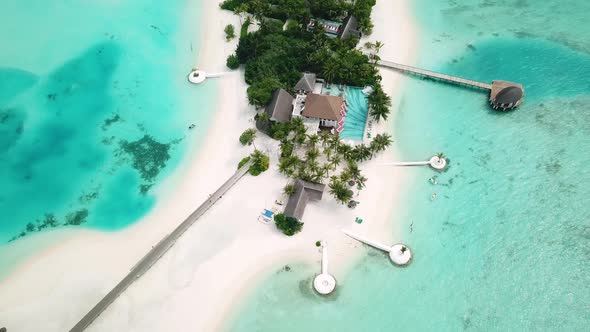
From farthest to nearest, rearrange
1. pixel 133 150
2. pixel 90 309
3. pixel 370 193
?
pixel 133 150
pixel 370 193
pixel 90 309

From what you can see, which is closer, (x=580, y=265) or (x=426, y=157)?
(x=580, y=265)

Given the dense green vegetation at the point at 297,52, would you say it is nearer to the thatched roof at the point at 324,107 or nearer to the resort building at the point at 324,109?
the resort building at the point at 324,109

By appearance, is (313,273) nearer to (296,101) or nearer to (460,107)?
(296,101)

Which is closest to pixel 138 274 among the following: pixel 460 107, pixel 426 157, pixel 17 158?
pixel 17 158

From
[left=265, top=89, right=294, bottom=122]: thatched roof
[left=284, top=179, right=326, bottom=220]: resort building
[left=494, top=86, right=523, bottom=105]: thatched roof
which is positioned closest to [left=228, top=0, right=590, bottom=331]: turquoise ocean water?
[left=494, top=86, right=523, bottom=105]: thatched roof

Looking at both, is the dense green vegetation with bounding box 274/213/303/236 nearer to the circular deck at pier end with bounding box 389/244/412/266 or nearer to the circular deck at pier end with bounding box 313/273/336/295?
the circular deck at pier end with bounding box 313/273/336/295

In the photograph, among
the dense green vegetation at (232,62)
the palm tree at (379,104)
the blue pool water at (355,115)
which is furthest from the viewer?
the dense green vegetation at (232,62)

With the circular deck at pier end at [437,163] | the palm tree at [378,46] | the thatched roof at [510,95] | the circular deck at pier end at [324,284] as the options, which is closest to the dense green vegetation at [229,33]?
the palm tree at [378,46]
